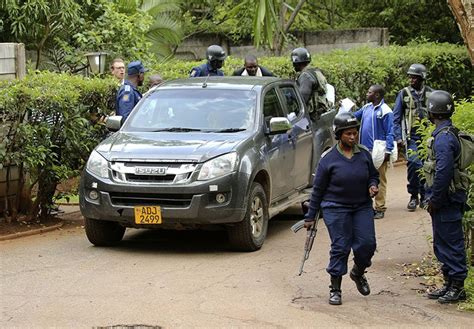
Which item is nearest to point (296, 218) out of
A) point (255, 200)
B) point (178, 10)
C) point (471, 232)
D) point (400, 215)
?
point (400, 215)

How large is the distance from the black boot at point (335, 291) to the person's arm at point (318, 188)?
0.58 m

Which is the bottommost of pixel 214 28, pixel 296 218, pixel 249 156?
pixel 296 218

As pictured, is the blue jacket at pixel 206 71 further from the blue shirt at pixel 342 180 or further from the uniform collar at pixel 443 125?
the uniform collar at pixel 443 125

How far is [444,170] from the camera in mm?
8852

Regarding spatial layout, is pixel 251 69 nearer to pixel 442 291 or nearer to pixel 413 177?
pixel 413 177

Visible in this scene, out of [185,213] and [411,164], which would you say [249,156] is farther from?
[411,164]

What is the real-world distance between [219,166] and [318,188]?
2115 millimetres


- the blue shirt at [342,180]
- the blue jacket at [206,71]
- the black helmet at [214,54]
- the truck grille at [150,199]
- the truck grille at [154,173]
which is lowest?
the truck grille at [150,199]

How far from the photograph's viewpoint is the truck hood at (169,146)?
11.1 meters

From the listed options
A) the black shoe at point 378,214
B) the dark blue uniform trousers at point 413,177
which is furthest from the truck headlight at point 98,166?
the dark blue uniform trousers at point 413,177

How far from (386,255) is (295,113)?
2.96 metres

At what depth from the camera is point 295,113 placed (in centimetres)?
1360

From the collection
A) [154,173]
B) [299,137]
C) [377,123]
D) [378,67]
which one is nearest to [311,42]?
[378,67]

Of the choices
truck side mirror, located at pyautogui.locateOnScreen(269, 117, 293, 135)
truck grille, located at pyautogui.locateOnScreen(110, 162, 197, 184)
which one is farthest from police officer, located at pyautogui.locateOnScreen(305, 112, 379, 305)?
truck side mirror, located at pyautogui.locateOnScreen(269, 117, 293, 135)
